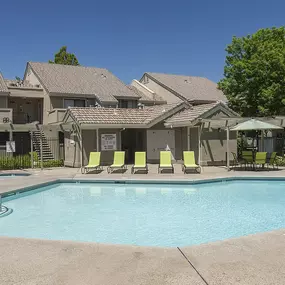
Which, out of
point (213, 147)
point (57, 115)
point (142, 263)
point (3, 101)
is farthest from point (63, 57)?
point (142, 263)

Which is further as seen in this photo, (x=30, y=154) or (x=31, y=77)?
(x=31, y=77)

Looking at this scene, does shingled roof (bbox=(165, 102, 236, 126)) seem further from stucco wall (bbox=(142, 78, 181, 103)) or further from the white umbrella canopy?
stucco wall (bbox=(142, 78, 181, 103))

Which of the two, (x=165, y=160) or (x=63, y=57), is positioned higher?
(x=63, y=57)

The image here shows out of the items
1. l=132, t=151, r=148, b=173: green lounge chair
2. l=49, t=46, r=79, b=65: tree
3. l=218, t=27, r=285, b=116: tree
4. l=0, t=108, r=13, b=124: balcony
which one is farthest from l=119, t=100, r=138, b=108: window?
l=49, t=46, r=79, b=65: tree

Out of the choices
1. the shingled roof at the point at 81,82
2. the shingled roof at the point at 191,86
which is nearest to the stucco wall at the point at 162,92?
the shingled roof at the point at 191,86

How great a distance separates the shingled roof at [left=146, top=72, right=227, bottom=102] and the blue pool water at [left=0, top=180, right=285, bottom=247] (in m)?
22.0

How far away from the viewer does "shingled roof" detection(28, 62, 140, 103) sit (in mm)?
30078

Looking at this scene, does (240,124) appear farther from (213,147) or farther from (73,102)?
(73,102)

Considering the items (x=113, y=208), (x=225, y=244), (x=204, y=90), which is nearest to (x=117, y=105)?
(x=204, y=90)

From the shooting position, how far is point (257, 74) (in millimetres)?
25031

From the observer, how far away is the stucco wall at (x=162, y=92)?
36594mm

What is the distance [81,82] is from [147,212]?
24.4 metres

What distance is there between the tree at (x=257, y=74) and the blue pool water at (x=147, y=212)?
1130cm

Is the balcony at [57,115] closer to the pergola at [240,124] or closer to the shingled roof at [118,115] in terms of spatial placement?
the shingled roof at [118,115]
